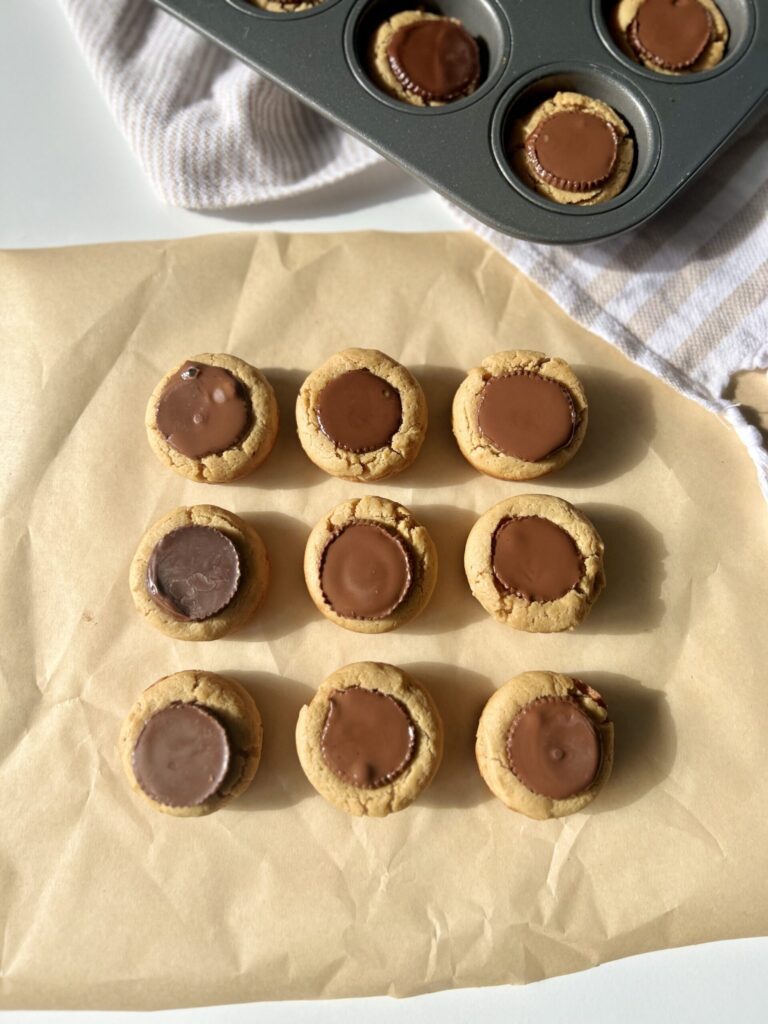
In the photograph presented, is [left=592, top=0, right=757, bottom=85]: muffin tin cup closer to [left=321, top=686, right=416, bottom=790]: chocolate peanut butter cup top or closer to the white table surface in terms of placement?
the white table surface

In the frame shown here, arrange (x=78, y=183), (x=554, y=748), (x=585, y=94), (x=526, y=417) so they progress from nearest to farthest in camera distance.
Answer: (x=554, y=748), (x=526, y=417), (x=585, y=94), (x=78, y=183)

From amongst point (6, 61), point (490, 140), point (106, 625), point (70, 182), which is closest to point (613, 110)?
point (490, 140)

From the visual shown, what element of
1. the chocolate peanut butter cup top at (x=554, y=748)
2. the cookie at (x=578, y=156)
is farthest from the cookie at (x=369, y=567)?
the cookie at (x=578, y=156)

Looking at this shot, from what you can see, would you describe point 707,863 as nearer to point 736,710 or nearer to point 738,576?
point 736,710

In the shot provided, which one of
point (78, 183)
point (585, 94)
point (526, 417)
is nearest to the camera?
point (526, 417)

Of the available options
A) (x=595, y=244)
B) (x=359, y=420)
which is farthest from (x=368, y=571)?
(x=595, y=244)

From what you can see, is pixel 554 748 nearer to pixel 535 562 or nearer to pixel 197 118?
pixel 535 562

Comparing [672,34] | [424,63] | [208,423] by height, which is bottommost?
[208,423]

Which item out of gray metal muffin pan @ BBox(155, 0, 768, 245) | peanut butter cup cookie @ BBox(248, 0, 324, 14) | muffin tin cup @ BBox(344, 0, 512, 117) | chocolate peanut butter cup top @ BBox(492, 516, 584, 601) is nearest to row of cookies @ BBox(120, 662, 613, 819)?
chocolate peanut butter cup top @ BBox(492, 516, 584, 601)
